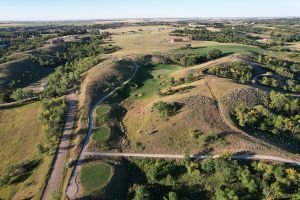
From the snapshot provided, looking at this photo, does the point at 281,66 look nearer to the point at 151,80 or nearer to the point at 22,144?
the point at 151,80

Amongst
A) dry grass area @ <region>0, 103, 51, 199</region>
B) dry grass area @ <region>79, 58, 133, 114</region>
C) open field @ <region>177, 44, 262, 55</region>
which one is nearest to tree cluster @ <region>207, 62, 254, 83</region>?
dry grass area @ <region>79, 58, 133, 114</region>

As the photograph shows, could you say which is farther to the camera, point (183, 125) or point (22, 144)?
point (22, 144)

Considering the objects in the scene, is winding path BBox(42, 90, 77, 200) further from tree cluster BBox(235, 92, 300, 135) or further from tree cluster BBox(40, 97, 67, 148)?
tree cluster BBox(235, 92, 300, 135)

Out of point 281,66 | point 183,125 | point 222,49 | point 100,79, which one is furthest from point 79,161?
point 222,49

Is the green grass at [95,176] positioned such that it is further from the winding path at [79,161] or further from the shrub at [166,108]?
the shrub at [166,108]

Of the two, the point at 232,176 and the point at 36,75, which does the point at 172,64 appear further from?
the point at 232,176
